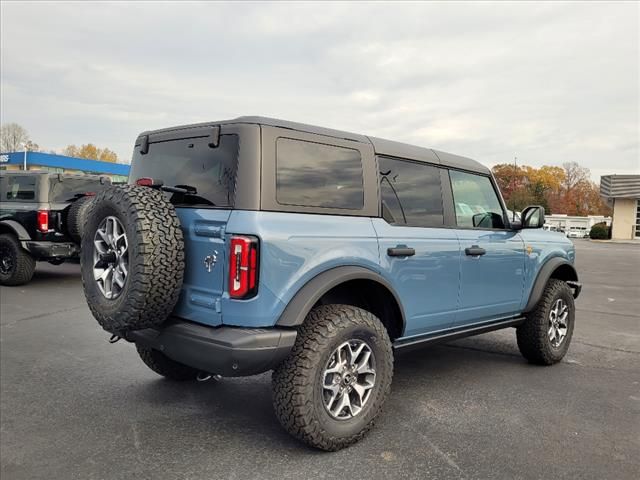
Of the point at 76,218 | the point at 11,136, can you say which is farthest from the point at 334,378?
the point at 11,136

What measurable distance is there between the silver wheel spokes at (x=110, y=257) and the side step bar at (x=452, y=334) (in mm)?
1879

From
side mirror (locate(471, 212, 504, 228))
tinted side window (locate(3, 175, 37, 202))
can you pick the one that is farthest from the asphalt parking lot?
tinted side window (locate(3, 175, 37, 202))

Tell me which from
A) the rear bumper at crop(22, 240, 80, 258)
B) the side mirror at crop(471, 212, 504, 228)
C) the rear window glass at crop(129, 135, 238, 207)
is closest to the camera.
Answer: the rear window glass at crop(129, 135, 238, 207)

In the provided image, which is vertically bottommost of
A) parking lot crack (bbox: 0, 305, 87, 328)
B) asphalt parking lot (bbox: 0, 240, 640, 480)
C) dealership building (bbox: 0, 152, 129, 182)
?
parking lot crack (bbox: 0, 305, 87, 328)

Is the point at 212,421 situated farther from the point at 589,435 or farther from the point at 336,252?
the point at 589,435

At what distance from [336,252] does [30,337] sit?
4.26m

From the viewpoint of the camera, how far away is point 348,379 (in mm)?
3195

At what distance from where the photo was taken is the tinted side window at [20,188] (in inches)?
355

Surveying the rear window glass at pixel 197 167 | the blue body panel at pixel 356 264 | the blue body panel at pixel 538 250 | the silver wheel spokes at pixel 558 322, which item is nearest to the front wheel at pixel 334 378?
the blue body panel at pixel 356 264

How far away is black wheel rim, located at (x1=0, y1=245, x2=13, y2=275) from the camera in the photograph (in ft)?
29.6

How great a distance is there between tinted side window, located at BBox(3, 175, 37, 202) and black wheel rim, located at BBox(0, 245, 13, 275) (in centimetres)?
89

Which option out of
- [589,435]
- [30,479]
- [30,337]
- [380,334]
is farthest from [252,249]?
[30,337]

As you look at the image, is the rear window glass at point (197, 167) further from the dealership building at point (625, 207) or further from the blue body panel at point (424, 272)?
the dealership building at point (625, 207)

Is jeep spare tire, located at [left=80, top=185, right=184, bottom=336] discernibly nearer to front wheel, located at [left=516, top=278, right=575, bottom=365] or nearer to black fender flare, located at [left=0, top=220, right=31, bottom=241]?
front wheel, located at [left=516, top=278, right=575, bottom=365]
